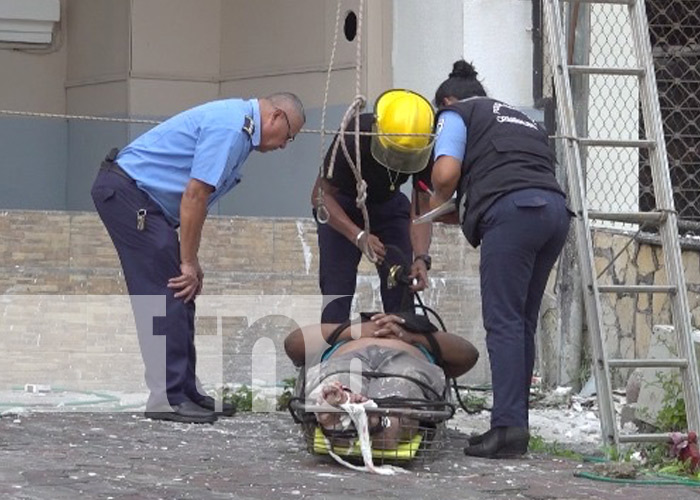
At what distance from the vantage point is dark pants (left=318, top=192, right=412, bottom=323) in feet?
25.4

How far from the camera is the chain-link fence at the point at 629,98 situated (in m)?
9.32

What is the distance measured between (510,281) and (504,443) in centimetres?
68

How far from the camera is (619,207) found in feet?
30.8

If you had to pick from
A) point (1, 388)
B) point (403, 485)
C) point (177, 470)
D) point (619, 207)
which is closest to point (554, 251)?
point (403, 485)

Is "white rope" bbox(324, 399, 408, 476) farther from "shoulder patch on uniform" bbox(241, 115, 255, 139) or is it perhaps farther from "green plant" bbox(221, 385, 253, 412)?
"green plant" bbox(221, 385, 253, 412)

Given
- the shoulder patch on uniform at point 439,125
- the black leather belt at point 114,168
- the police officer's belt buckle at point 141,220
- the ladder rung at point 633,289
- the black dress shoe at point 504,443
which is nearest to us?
the black dress shoe at point 504,443

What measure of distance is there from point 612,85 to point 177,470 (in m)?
4.43

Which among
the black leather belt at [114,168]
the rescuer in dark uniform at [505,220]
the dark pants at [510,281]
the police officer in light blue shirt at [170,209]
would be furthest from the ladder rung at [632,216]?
the black leather belt at [114,168]

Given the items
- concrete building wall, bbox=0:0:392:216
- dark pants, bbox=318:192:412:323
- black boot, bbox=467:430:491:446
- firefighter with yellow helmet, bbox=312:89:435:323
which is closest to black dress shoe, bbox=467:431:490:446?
black boot, bbox=467:430:491:446

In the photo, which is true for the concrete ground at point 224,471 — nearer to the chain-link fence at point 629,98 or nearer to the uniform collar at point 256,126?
the uniform collar at point 256,126

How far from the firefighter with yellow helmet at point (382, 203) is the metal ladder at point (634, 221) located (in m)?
0.71

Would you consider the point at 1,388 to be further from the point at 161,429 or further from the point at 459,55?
the point at 459,55

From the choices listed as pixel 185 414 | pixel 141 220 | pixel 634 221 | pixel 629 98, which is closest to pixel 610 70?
pixel 634 221

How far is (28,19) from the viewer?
12.6 metres
